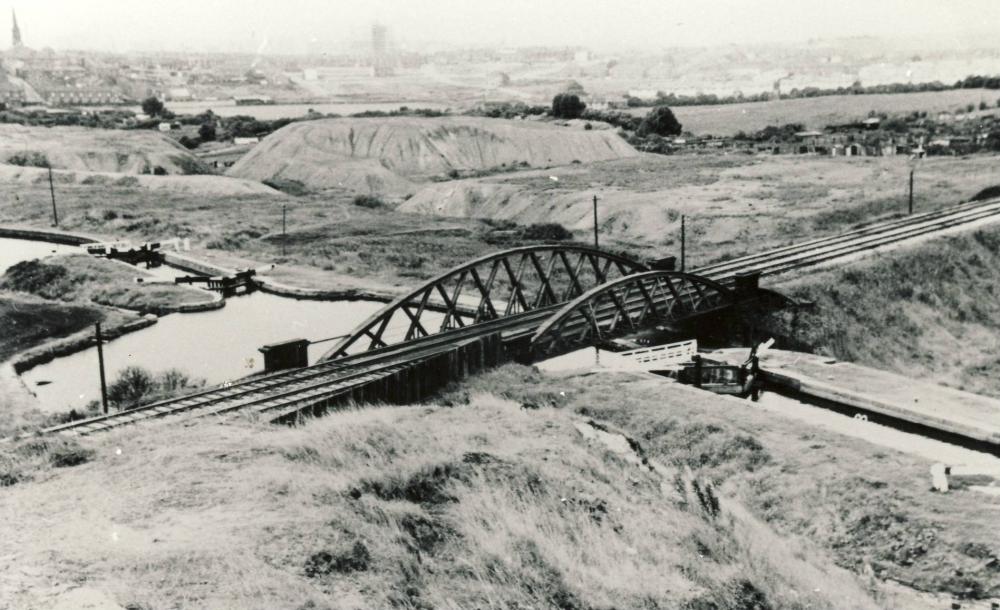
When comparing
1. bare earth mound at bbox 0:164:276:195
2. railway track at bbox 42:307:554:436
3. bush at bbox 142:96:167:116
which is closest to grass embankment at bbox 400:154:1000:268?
bare earth mound at bbox 0:164:276:195

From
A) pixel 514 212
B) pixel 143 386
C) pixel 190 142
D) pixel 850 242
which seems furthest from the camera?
pixel 190 142

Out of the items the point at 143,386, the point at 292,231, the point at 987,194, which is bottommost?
the point at 143,386

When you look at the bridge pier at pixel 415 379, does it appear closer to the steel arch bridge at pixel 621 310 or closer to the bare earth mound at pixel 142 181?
the steel arch bridge at pixel 621 310

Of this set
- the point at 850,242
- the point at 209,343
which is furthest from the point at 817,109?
the point at 209,343

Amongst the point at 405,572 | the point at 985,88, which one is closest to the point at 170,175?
the point at 405,572

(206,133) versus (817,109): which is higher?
(817,109)

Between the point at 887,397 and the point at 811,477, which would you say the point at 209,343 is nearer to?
the point at 811,477
